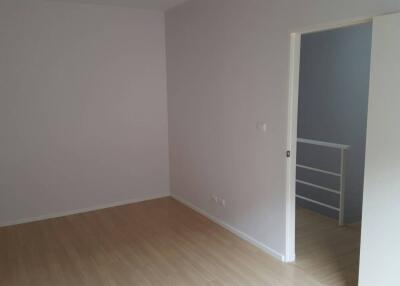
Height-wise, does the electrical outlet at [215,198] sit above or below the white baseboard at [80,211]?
above

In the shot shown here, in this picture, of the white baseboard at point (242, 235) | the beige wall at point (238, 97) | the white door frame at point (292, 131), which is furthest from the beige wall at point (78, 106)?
the white door frame at point (292, 131)

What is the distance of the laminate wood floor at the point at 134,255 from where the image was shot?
2.99m

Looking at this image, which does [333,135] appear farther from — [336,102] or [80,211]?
[80,211]

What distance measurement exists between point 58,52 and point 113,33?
0.74m

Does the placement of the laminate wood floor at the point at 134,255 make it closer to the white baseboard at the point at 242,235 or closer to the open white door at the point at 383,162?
the white baseboard at the point at 242,235

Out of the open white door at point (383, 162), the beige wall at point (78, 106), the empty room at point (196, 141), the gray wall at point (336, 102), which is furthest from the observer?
the gray wall at point (336, 102)

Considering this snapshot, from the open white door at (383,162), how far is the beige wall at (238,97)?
0.24 metres

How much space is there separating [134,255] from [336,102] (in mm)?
3302

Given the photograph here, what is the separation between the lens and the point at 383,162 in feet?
7.49

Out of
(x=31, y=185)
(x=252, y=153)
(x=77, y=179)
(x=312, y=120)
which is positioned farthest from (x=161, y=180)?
(x=312, y=120)

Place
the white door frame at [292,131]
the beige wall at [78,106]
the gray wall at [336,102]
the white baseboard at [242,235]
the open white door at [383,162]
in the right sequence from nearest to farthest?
the open white door at [383,162], the white door frame at [292,131], the white baseboard at [242,235], the beige wall at [78,106], the gray wall at [336,102]

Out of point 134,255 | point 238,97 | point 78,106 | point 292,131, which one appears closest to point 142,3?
point 78,106

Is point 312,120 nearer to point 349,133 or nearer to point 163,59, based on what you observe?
point 349,133

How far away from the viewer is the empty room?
2.80 meters
